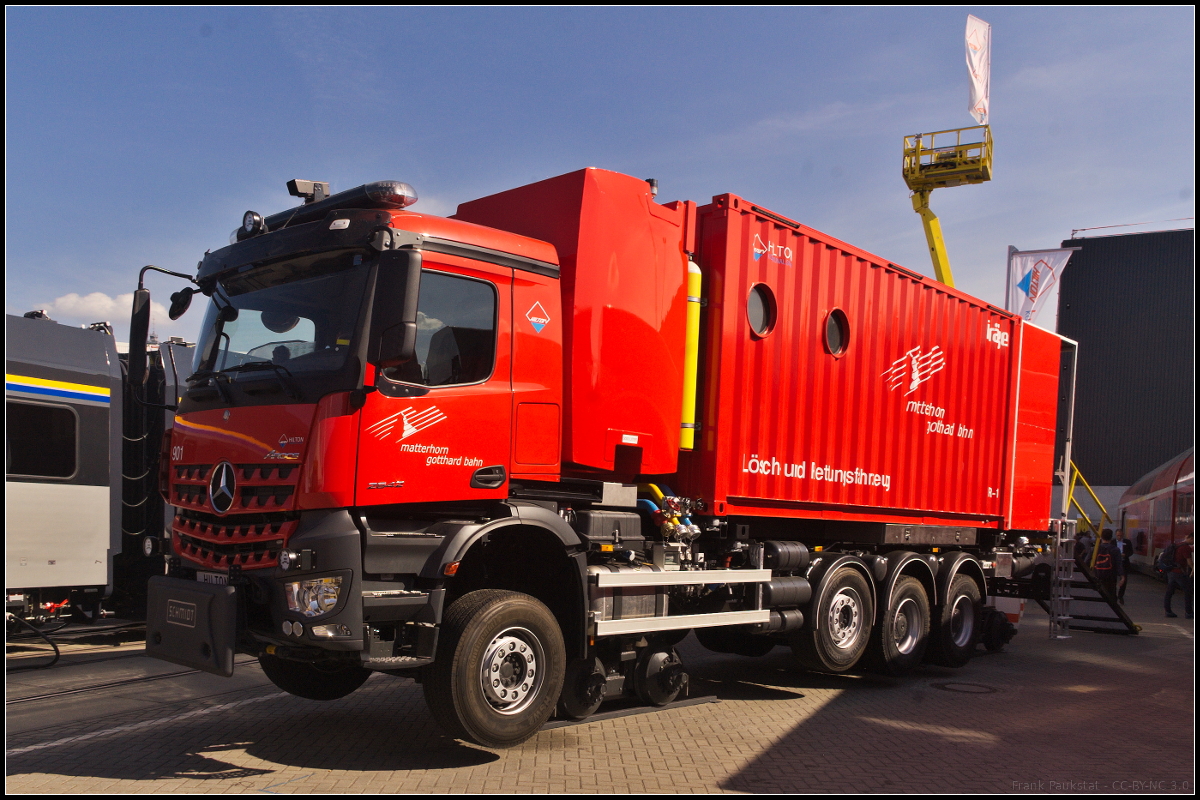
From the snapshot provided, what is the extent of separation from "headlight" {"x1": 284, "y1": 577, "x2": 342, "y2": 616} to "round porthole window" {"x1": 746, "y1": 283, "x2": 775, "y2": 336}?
4.19 m

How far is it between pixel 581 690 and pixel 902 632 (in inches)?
179

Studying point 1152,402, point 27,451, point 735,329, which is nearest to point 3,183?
point 27,451

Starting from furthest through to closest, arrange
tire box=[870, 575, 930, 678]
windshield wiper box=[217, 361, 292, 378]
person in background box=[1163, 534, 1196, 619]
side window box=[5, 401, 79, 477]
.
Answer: person in background box=[1163, 534, 1196, 619]
side window box=[5, 401, 79, 477]
tire box=[870, 575, 930, 678]
windshield wiper box=[217, 361, 292, 378]

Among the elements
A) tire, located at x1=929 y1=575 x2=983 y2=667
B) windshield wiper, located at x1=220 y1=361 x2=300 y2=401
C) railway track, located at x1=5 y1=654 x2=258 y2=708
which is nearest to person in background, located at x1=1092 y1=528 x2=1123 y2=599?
tire, located at x1=929 y1=575 x2=983 y2=667

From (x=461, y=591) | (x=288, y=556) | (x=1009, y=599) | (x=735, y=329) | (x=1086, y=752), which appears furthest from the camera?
(x=1009, y=599)

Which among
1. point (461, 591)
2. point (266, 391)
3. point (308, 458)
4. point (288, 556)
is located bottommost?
point (461, 591)

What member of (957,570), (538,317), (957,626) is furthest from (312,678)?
(957,626)

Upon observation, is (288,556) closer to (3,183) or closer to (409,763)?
(409,763)

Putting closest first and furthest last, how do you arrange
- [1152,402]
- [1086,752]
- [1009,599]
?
[1086,752]
[1009,599]
[1152,402]

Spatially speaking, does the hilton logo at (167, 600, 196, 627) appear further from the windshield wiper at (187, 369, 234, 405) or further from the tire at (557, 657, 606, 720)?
the tire at (557, 657, 606, 720)

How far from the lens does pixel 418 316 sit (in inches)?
217

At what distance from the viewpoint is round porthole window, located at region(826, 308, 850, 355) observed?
28.6ft

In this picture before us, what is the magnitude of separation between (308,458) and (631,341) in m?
2.53

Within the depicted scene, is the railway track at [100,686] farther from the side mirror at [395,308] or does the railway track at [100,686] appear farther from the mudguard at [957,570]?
the mudguard at [957,570]
